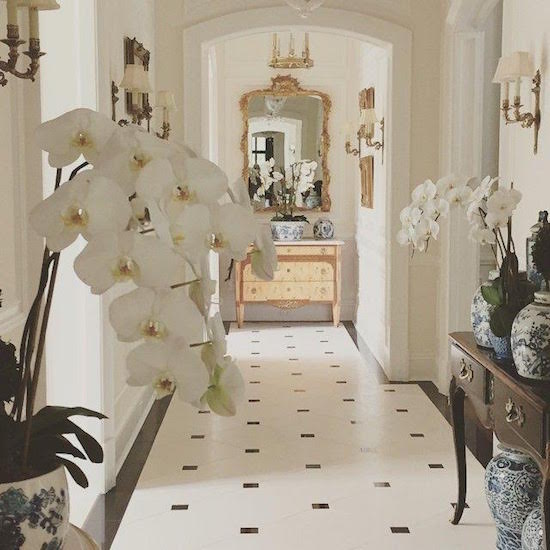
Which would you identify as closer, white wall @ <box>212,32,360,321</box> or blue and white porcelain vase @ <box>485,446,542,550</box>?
blue and white porcelain vase @ <box>485,446,542,550</box>

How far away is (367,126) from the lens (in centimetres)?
846

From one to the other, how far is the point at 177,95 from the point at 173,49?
1.24 feet

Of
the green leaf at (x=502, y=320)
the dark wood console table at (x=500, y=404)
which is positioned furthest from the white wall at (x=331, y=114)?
the green leaf at (x=502, y=320)

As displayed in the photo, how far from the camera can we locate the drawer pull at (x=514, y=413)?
122 inches

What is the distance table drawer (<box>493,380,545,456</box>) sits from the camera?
2924 millimetres

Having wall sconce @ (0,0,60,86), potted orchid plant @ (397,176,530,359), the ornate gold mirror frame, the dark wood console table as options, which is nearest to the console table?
the ornate gold mirror frame

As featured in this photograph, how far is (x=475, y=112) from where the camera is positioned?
663 centimetres

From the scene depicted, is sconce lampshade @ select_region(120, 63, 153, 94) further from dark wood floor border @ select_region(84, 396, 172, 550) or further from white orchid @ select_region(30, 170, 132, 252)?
white orchid @ select_region(30, 170, 132, 252)

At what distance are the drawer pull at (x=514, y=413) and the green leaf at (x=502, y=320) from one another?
0.32 metres

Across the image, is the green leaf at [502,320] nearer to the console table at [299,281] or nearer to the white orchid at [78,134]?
the white orchid at [78,134]

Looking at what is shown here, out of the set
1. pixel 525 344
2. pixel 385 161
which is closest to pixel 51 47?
pixel 525 344

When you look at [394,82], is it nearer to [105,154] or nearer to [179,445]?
[179,445]

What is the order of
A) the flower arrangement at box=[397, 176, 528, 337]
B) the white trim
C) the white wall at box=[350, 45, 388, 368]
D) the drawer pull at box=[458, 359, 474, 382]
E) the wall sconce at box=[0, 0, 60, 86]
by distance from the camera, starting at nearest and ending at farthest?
the wall sconce at box=[0, 0, 60, 86], the flower arrangement at box=[397, 176, 528, 337], the drawer pull at box=[458, 359, 474, 382], the white trim, the white wall at box=[350, 45, 388, 368]

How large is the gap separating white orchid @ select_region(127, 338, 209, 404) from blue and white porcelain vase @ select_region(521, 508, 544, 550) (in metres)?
2.54
